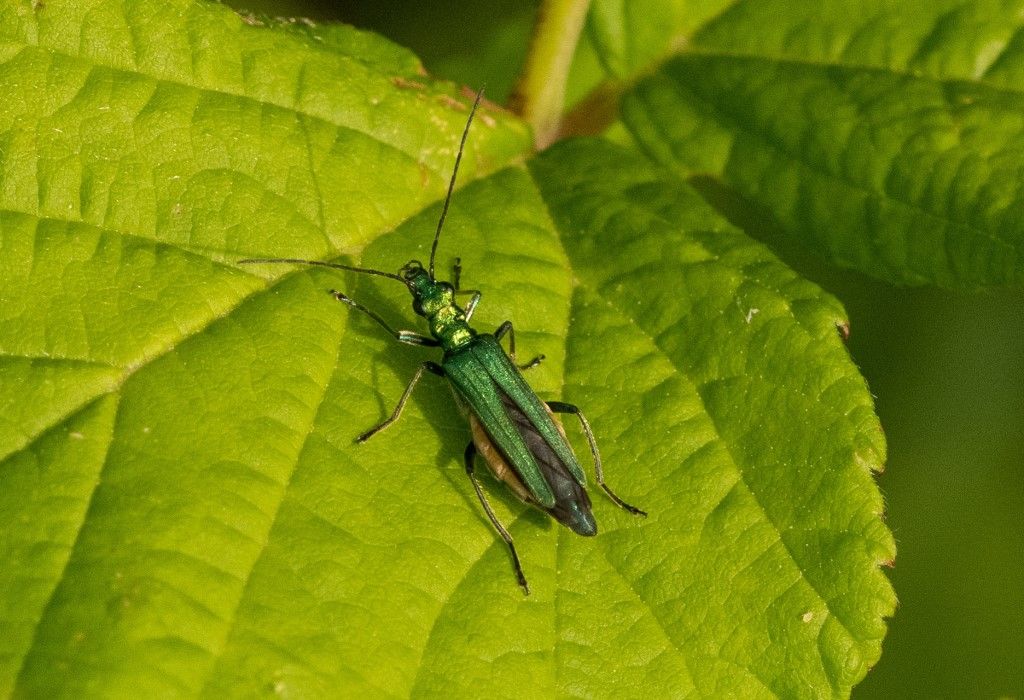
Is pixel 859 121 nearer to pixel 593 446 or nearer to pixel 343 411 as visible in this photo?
pixel 593 446

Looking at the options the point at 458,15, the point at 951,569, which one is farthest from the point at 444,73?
the point at 951,569

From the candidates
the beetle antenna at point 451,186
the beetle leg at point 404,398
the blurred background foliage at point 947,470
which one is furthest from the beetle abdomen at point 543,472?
the blurred background foliage at point 947,470

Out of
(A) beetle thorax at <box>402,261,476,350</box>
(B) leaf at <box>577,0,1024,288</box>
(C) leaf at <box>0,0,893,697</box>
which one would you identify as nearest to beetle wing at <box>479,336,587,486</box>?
(C) leaf at <box>0,0,893,697</box>

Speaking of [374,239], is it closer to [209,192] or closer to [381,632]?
[209,192]

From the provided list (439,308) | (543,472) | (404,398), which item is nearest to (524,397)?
(543,472)

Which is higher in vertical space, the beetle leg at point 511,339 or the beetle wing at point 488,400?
the beetle leg at point 511,339

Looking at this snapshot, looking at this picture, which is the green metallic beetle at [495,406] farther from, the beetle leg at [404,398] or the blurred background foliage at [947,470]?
the blurred background foliage at [947,470]

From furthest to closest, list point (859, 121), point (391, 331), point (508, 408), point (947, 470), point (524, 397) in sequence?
point (947, 470) → point (859, 121) → point (391, 331) → point (508, 408) → point (524, 397)
